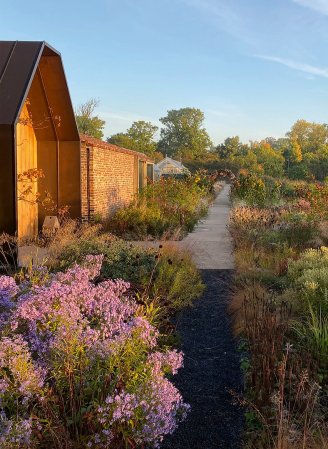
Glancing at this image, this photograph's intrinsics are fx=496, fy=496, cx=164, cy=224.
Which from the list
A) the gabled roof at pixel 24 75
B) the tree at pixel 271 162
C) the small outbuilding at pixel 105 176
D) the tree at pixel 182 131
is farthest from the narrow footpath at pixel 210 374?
the tree at pixel 182 131

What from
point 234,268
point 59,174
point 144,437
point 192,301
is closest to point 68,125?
point 59,174

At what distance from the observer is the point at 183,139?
111 meters

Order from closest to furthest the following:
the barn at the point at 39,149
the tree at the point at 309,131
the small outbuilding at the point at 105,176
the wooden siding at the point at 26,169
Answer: the barn at the point at 39,149
the wooden siding at the point at 26,169
the small outbuilding at the point at 105,176
the tree at the point at 309,131

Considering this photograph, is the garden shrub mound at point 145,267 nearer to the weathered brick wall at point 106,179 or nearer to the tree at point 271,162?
the weathered brick wall at point 106,179

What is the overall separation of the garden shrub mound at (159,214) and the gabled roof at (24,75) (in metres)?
3.56

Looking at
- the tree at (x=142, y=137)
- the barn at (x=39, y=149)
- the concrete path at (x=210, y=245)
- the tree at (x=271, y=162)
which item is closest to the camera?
the barn at (x=39, y=149)

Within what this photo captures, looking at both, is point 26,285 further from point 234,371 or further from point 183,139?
point 183,139

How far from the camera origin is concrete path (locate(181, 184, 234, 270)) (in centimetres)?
848

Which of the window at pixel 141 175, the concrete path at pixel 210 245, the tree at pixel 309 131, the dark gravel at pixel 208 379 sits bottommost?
the dark gravel at pixel 208 379

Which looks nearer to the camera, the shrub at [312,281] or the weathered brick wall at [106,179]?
the shrub at [312,281]

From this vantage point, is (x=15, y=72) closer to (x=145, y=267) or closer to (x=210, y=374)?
(x=145, y=267)

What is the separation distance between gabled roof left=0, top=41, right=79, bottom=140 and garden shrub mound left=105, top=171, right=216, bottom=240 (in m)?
3.56

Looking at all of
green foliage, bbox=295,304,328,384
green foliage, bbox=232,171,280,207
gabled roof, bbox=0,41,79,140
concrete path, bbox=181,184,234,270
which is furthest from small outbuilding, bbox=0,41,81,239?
green foliage, bbox=232,171,280,207

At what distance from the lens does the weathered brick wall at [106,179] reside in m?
12.8
